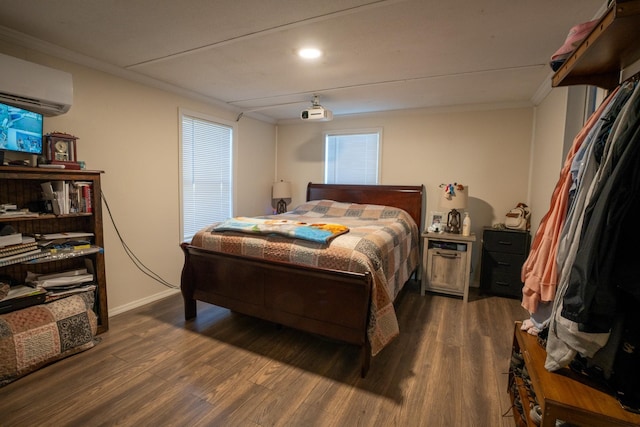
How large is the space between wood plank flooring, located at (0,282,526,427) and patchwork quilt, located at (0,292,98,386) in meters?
0.07

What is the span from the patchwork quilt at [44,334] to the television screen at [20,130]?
1102mm

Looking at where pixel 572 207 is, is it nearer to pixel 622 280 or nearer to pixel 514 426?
pixel 622 280

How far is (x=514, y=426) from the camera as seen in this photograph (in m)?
1.59

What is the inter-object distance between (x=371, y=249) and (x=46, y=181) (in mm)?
2513

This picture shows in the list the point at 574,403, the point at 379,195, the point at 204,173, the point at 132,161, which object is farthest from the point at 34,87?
the point at 379,195

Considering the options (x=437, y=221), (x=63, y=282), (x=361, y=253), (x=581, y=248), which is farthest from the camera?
(x=437, y=221)

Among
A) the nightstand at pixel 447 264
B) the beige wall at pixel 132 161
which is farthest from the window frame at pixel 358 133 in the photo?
the beige wall at pixel 132 161

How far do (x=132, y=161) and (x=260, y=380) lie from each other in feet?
7.73

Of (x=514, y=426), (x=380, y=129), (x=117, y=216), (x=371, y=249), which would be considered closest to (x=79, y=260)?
(x=117, y=216)

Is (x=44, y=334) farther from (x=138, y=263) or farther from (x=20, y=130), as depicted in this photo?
(x=20, y=130)

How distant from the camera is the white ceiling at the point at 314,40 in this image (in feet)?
5.57

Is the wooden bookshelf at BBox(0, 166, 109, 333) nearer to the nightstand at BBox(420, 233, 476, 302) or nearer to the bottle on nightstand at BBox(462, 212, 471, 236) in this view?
the nightstand at BBox(420, 233, 476, 302)

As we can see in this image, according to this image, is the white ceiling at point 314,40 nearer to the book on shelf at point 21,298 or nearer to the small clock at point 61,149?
the small clock at point 61,149

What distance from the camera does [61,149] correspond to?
2260 millimetres
